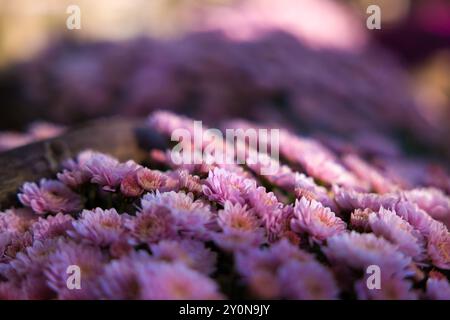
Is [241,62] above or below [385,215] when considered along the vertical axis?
above

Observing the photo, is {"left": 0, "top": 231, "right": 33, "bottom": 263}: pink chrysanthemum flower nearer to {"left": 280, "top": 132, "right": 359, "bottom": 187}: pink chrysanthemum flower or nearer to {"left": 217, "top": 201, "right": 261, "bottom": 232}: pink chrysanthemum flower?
{"left": 217, "top": 201, "right": 261, "bottom": 232}: pink chrysanthemum flower

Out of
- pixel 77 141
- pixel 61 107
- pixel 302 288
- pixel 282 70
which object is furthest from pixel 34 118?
pixel 302 288

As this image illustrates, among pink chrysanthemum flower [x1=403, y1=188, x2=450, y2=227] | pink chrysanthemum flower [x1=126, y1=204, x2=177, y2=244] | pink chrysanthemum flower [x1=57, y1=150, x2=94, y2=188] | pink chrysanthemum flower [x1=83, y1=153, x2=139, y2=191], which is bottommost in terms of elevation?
pink chrysanthemum flower [x1=403, y1=188, x2=450, y2=227]

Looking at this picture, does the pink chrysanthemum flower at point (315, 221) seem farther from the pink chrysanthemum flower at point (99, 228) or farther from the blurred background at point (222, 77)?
the blurred background at point (222, 77)

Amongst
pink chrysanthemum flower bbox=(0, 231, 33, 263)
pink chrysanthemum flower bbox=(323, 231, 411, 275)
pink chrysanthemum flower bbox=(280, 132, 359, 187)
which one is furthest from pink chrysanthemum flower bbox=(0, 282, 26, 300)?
pink chrysanthemum flower bbox=(280, 132, 359, 187)

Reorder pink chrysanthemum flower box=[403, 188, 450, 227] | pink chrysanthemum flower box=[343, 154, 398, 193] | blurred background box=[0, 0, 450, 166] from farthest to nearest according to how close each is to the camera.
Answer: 1. blurred background box=[0, 0, 450, 166]
2. pink chrysanthemum flower box=[343, 154, 398, 193]
3. pink chrysanthemum flower box=[403, 188, 450, 227]

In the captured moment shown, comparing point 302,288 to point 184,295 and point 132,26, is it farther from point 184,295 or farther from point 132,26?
point 132,26

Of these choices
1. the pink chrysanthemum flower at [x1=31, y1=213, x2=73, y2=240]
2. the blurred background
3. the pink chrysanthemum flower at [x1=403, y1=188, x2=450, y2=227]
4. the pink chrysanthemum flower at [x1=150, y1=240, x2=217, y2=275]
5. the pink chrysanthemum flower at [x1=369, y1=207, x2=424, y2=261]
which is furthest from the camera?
the blurred background

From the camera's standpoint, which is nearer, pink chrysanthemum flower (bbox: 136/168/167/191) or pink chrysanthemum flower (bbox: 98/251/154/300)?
pink chrysanthemum flower (bbox: 98/251/154/300)
